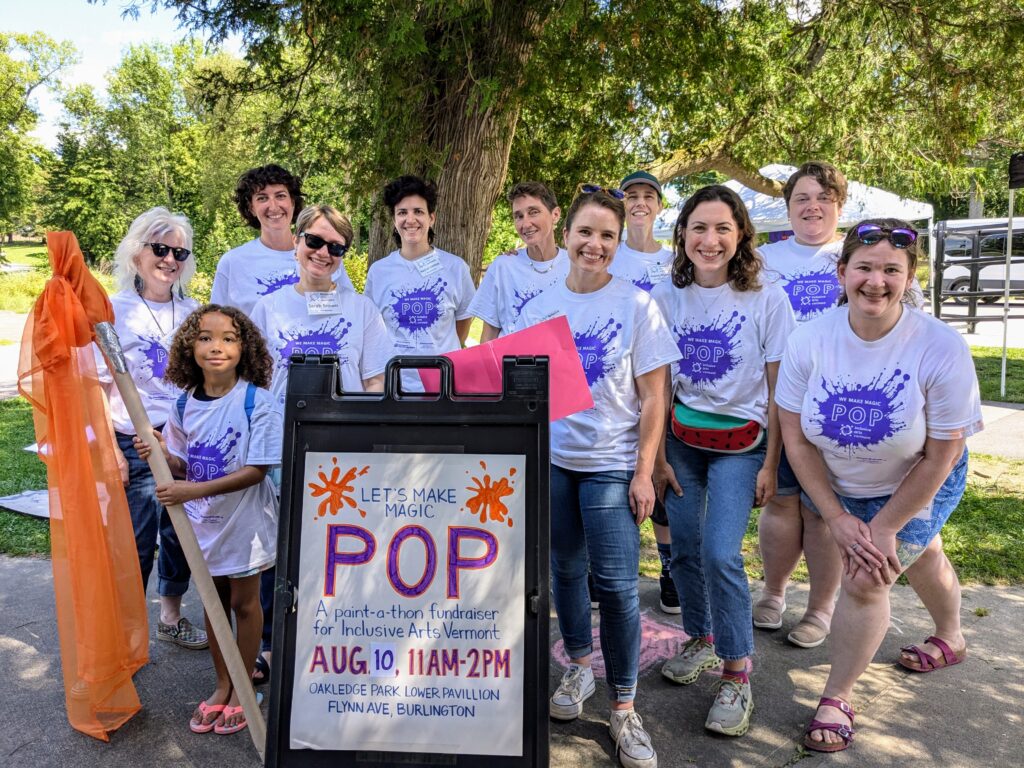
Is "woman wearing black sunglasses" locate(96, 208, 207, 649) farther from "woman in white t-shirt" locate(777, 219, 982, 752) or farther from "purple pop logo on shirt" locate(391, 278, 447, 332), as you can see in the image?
"woman in white t-shirt" locate(777, 219, 982, 752)

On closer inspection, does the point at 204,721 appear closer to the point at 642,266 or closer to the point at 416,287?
the point at 416,287

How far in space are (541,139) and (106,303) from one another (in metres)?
6.25

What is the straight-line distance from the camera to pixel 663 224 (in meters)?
13.1

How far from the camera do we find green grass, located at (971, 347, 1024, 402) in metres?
10.1

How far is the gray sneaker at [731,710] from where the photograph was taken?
3.03 metres

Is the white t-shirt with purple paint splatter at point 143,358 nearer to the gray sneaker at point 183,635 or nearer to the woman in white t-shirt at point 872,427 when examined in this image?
the gray sneaker at point 183,635

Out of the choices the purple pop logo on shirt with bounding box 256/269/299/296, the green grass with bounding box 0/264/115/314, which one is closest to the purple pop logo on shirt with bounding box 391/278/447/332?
the purple pop logo on shirt with bounding box 256/269/299/296

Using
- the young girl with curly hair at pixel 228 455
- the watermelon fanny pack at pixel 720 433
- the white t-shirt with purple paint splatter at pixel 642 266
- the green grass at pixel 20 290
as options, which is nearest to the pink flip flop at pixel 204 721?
the young girl with curly hair at pixel 228 455

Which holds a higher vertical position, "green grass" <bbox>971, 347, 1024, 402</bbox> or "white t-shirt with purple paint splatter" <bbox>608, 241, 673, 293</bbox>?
"white t-shirt with purple paint splatter" <bbox>608, 241, 673, 293</bbox>

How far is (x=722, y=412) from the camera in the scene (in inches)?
126

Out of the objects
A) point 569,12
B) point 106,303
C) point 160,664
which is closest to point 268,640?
point 160,664

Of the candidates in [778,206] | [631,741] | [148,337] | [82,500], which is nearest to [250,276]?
[148,337]

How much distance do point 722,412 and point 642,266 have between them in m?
1.54

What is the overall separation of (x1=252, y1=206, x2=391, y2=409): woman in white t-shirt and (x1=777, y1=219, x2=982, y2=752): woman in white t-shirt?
1727 millimetres
